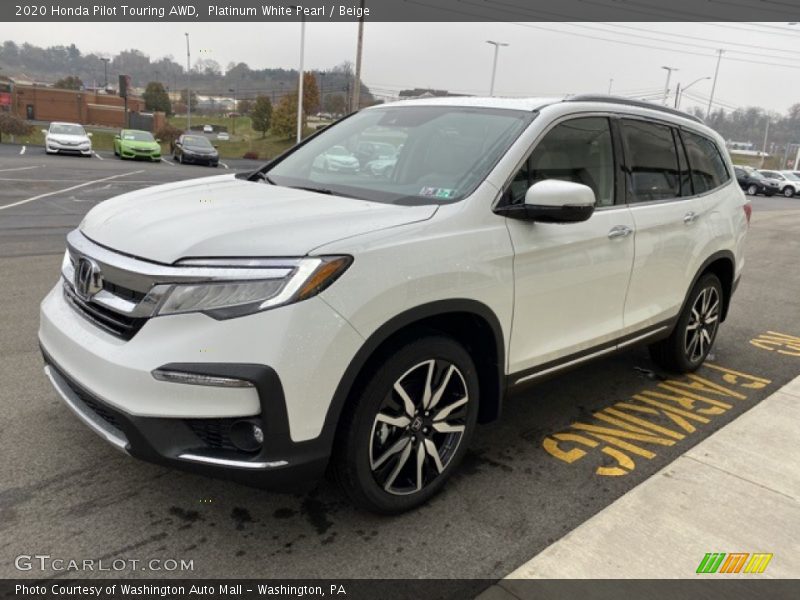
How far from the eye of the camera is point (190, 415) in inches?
92.6

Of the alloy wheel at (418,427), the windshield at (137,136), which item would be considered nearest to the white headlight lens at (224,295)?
the alloy wheel at (418,427)

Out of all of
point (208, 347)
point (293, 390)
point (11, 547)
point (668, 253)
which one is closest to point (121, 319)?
point (208, 347)

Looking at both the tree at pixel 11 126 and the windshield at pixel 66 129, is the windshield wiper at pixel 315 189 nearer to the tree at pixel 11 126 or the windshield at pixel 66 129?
the windshield at pixel 66 129

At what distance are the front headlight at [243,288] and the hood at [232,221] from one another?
0.06m

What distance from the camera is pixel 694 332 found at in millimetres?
4957

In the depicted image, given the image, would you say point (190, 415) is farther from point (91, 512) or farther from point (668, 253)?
point (668, 253)

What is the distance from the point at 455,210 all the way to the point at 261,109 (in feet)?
231

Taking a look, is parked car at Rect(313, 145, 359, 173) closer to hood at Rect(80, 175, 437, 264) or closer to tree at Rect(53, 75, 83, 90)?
hood at Rect(80, 175, 437, 264)

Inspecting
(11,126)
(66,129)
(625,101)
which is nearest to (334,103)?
(11,126)

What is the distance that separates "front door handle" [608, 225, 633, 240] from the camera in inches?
144

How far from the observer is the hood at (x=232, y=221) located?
2.47m

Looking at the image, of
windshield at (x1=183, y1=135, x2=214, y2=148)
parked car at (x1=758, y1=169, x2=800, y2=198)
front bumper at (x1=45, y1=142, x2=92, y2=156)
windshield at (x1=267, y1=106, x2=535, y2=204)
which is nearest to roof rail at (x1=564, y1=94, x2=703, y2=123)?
windshield at (x1=267, y1=106, x2=535, y2=204)

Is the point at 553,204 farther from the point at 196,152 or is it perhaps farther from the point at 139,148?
the point at 139,148

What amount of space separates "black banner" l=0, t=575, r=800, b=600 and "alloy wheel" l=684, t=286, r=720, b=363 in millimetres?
2510
